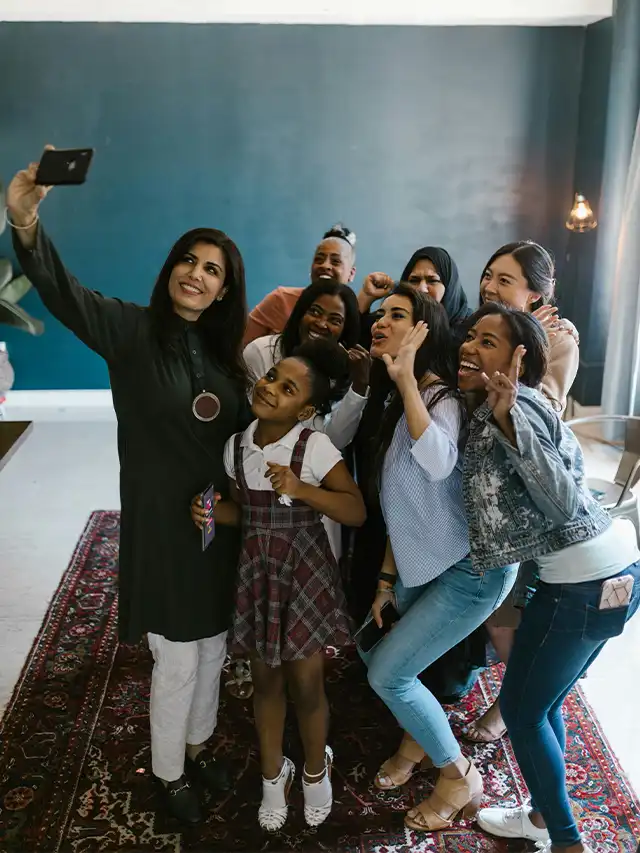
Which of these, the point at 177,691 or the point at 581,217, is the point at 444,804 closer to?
the point at 177,691

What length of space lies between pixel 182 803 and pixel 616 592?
4.13 feet

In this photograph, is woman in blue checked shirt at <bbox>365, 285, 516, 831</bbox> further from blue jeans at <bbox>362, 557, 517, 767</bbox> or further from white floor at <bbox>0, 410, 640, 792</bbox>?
white floor at <bbox>0, 410, 640, 792</bbox>

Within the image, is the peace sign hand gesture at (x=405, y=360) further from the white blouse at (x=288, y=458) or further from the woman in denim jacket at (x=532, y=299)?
the woman in denim jacket at (x=532, y=299)

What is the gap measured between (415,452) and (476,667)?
1056 mm

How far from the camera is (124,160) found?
18.4 ft

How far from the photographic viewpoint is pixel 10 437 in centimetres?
280

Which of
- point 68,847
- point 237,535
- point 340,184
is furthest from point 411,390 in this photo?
point 340,184

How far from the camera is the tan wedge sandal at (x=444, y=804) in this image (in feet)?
6.78

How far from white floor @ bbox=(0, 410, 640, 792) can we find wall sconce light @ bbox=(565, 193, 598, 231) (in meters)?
1.48

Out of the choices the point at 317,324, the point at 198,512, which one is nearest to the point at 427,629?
the point at 198,512

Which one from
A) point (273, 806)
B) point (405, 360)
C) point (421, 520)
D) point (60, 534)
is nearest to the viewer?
point (405, 360)

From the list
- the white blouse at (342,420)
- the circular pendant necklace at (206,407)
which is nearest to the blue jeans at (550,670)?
the white blouse at (342,420)

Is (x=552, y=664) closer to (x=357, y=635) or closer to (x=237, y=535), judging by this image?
(x=357, y=635)

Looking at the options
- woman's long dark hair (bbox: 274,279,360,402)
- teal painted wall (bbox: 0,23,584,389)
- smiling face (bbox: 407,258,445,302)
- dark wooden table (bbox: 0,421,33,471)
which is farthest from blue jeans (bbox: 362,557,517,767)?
teal painted wall (bbox: 0,23,584,389)
